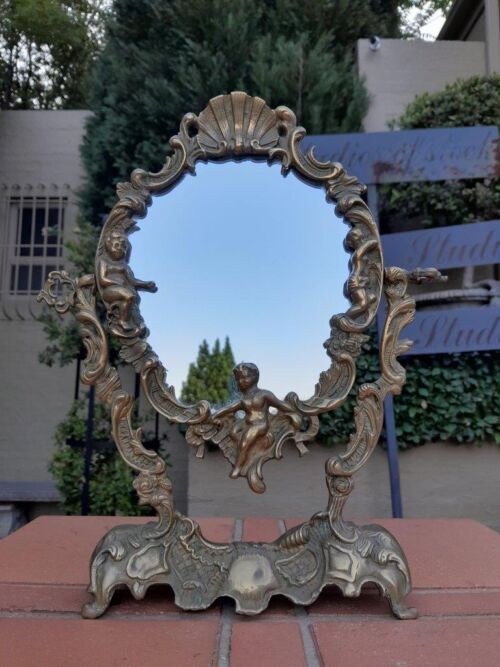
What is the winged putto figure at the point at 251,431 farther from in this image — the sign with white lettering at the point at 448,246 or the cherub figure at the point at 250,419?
the sign with white lettering at the point at 448,246

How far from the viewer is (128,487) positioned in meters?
2.56

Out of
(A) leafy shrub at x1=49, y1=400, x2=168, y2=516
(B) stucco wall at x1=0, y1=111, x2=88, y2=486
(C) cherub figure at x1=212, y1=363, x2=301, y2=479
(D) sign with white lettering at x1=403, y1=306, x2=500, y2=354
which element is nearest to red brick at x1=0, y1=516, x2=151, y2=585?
(C) cherub figure at x1=212, y1=363, x2=301, y2=479

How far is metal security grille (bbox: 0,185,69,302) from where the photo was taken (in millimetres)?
3920

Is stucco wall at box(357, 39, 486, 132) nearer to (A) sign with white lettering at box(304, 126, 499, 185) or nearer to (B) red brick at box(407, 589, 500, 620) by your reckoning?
(A) sign with white lettering at box(304, 126, 499, 185)

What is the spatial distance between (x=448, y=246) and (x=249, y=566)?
199cm

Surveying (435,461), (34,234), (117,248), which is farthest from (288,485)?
(34,234)

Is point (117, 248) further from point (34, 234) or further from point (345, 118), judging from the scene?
point (34, 234)

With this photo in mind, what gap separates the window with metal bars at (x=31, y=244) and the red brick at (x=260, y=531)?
8.94 ft

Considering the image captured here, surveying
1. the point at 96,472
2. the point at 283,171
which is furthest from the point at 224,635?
the point at 96,472

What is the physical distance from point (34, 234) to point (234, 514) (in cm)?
252

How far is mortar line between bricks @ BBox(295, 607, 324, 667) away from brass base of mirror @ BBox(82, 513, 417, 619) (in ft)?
0.08

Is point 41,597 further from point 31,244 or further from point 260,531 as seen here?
point 31,244

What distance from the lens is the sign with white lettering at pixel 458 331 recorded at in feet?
8.18

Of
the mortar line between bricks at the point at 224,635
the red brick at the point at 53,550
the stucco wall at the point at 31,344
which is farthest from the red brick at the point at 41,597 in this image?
the stucco wall at the point at 31,344
